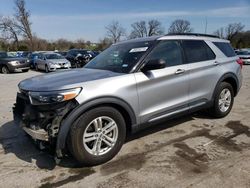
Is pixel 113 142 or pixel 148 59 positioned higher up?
pixel 148 59

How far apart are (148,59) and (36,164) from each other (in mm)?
2220

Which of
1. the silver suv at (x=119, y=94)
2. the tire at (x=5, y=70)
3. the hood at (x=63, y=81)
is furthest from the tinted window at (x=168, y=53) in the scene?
the tire at (x=5, y=70)

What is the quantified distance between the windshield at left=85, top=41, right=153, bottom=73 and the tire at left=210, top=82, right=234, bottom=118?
190 cm

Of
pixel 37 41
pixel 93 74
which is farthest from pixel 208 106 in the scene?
pixel 37 41

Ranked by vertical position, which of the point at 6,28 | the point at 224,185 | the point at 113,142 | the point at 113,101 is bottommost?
the point at 224,185

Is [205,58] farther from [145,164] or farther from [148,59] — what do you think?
[145,164]

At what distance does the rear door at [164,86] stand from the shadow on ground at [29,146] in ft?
1.06

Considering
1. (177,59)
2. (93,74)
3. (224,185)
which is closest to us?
(224,185)

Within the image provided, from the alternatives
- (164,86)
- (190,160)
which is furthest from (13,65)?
(190,160)

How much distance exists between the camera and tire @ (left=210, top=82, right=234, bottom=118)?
5354 millimetres

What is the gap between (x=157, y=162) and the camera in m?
3.73

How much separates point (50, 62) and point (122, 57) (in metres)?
15.3

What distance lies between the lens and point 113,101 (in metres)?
3.65

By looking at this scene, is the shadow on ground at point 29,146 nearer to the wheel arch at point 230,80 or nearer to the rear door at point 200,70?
the rear door at point 200,70
